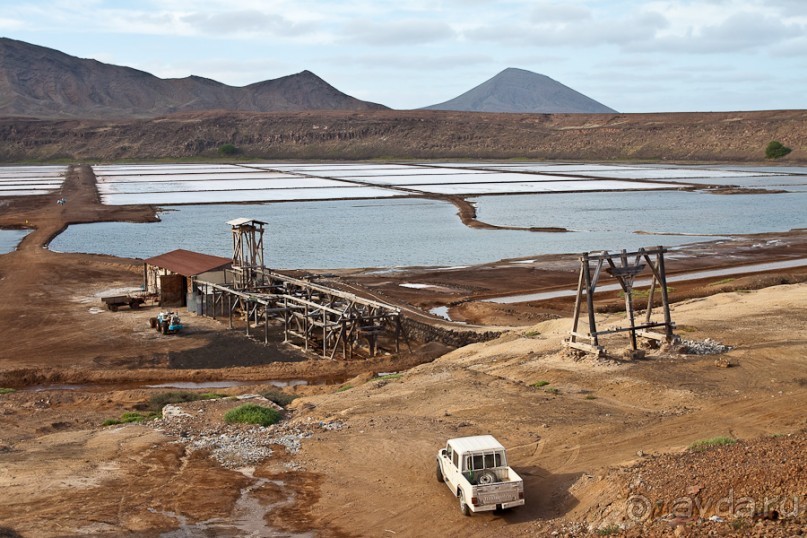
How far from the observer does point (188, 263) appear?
39.3 meters

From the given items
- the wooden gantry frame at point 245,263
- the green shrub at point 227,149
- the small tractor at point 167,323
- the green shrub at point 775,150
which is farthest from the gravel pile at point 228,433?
the green shrub at point 227,149

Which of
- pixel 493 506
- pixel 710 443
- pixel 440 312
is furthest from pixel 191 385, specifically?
pixel 710 443

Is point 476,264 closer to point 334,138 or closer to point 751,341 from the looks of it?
point 751,341

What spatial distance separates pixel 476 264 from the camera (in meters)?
49.4

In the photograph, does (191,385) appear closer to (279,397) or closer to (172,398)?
(172,398)

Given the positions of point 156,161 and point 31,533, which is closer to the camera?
point 31,533

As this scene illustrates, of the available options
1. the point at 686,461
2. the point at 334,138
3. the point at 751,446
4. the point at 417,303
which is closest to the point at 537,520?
the point at 686,461

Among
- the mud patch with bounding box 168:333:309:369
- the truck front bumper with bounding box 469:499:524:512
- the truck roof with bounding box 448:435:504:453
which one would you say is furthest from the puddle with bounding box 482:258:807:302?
the truck front bumper with bounding box 469:499:524:512

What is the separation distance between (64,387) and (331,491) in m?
14.7

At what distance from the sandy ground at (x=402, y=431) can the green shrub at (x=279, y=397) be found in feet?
2.13

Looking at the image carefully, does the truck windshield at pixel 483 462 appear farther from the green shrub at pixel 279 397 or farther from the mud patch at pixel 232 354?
the mud patch at pixel 232 354

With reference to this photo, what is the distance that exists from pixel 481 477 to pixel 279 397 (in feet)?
34.0

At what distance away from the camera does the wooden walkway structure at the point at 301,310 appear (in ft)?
101

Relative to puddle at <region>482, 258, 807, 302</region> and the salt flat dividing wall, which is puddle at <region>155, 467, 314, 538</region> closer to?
puddle at <region>482, 258, 807, 302</region>
